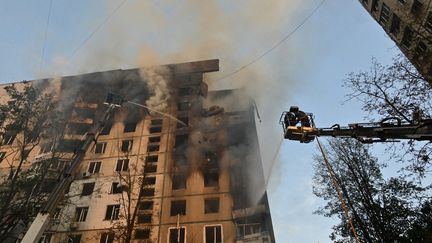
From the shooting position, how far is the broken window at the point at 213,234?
2855cm

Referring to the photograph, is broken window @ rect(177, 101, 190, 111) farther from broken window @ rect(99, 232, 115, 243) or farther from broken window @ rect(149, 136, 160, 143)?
broken window @ rect(99, 232, 115, 243)

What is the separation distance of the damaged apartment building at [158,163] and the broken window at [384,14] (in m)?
18.5

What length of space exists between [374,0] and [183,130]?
25728mm

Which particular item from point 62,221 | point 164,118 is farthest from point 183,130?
point 62,221

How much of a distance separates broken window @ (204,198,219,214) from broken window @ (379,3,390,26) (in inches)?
954

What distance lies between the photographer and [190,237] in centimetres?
2878

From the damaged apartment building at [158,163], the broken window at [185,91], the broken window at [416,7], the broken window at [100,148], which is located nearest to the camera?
the broken window at [416,7]

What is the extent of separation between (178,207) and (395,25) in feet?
89.3

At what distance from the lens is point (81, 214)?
102 ft

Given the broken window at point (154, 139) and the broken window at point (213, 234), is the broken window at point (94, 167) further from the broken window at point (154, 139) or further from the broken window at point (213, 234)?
the broken window at point (213, 234)

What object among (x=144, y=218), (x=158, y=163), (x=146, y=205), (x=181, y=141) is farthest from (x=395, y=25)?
(x=144, y=218)

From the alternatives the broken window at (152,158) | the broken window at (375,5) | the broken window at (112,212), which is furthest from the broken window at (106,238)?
the broken window at (375,5)

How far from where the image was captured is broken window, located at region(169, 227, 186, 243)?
1128 inches

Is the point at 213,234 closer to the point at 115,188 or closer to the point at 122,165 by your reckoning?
the point at 115,188
